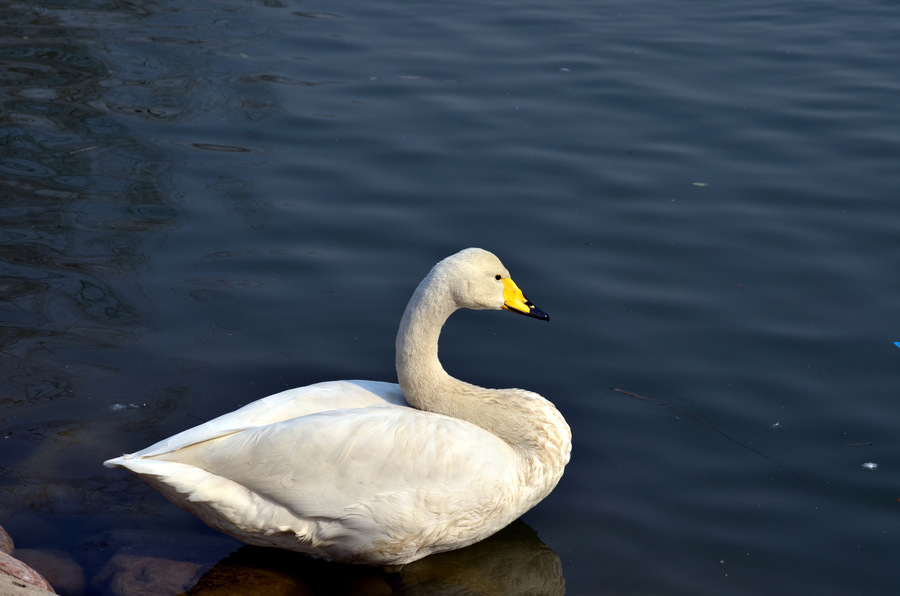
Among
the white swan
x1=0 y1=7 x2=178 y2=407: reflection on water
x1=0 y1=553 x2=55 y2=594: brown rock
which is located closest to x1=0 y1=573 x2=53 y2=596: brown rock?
x1=0 y1=553 x2=55 y2=594: brown rock

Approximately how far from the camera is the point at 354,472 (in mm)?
4789

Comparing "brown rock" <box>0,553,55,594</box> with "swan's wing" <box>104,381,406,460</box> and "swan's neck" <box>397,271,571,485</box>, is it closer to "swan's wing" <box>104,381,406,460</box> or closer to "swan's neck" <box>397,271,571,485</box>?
"swan's wing" <box>104,381,406,460</box>

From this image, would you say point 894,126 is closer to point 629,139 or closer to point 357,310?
point 629,139

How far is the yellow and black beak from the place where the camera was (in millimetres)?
5449

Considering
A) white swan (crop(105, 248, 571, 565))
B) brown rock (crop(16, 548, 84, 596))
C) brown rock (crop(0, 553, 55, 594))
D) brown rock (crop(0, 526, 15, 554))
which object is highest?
white swan (crop(105, 248, 571, 565))

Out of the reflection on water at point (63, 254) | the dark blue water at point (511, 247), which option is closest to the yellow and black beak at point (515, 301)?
the dark blue water at point (511, 247)

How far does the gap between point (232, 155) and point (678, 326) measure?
424 cm

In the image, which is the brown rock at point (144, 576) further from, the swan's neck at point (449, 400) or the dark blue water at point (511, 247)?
the swan's neck at point (449, 400)

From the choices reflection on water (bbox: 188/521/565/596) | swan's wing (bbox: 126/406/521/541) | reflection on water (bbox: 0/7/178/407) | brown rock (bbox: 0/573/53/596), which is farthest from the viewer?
reflection on water (bbox: 0/7/178/407)

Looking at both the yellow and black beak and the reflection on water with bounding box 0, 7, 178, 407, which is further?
the reflection on water with bounding box 0, 7, 178, 407

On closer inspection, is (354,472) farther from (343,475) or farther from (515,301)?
(515,301)

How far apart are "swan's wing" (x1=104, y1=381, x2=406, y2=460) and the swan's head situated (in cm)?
67

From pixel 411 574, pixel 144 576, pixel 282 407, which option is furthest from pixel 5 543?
pixel 411 574

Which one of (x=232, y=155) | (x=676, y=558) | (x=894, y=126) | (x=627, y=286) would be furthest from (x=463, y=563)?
(x=894, y=126)
